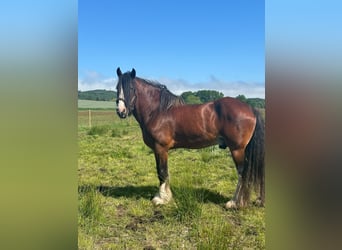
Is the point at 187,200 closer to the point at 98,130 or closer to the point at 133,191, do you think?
the point at 133,191

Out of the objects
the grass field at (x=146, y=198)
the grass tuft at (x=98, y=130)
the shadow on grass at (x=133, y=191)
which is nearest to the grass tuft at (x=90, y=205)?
the grass field at (x=146, y=198)

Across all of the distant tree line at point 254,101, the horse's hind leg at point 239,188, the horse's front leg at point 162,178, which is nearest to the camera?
the distant tree line at point 254,101

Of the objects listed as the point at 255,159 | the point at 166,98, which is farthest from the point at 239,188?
the point at 166,98

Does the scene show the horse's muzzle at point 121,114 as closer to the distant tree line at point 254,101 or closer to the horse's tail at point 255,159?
the distant tree line at point 254,101

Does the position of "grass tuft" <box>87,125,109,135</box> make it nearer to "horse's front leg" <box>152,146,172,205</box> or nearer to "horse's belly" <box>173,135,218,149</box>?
"horse's front leg" <box>152,146,172,205</box>

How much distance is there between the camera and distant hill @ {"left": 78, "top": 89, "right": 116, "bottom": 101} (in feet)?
6.30

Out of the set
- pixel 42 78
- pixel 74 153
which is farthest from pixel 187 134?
pixel 42 78

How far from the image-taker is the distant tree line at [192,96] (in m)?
1.91

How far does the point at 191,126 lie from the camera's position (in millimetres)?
2545

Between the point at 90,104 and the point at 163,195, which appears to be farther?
the point at 163,195

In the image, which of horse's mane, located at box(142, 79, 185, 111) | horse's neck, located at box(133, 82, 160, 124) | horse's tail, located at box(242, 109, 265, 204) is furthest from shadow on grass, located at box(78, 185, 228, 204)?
horse's mane, located at box(142, 79, 185, 111)

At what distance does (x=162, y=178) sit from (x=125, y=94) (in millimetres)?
816

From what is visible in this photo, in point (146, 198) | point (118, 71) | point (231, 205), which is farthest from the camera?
point (146, 198)

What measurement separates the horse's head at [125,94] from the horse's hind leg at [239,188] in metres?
1.00
